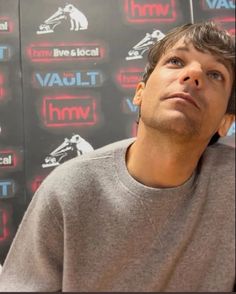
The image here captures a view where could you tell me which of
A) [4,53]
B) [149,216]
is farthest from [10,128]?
[149,216]

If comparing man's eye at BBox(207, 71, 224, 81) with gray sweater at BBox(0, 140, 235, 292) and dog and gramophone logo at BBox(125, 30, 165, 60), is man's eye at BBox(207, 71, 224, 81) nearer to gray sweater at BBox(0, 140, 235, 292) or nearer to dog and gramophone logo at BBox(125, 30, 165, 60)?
gray sweater at BBox(0, 140, 235, 292)

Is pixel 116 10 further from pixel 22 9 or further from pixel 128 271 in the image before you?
pixel 128 271

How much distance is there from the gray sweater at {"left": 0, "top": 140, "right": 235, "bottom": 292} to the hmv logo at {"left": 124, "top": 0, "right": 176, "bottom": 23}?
552 millimetres

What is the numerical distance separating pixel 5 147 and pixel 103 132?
261mm

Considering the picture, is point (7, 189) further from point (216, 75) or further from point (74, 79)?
point (216, 75)

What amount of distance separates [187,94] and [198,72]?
0.15ft

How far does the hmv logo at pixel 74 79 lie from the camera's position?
92cm

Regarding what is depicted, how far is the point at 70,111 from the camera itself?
Result: 95 centimetres

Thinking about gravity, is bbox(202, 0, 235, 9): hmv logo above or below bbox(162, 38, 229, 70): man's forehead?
above

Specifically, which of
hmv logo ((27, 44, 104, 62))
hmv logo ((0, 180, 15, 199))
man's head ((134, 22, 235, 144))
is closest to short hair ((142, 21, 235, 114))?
man's head ((134, 22, 235, 144))

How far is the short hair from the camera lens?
1.94 feet

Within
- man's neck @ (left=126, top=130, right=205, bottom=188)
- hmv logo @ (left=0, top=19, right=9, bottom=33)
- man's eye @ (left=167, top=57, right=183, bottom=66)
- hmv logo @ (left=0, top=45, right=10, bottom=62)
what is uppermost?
hmv logo @ (left=0, top=19, right=9, bottom=33)

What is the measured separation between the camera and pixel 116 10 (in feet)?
3.02

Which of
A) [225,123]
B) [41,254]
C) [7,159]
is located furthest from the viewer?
[7,159]
